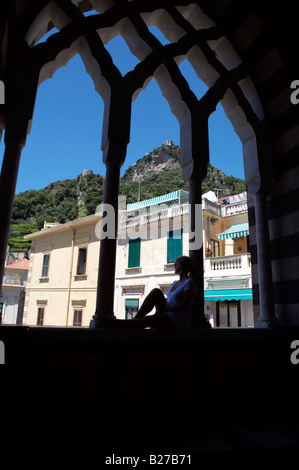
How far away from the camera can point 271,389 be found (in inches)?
133

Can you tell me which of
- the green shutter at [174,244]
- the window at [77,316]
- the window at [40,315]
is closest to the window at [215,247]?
the green shutter at [174,244]

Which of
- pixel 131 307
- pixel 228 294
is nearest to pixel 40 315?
pixel 131 307

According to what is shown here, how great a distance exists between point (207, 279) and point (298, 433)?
1373 cm

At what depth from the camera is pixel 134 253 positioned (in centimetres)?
1723

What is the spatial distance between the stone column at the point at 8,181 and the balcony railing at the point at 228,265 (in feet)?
43.8

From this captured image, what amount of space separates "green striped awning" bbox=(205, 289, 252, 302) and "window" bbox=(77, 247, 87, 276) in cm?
746

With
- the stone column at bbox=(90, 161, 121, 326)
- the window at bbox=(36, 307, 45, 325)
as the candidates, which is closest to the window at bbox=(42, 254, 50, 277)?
the window at bbox=(36, 307, 45, 325)

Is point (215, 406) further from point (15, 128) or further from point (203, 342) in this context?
point (15, 128)

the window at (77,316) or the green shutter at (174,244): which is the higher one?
the green shutter at (174,244)

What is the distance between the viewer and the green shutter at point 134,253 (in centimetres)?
1705

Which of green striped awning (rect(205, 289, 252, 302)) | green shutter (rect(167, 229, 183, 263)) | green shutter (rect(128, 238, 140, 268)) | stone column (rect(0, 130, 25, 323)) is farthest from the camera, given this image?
green shutter (rect(128, 238, 140, 268))

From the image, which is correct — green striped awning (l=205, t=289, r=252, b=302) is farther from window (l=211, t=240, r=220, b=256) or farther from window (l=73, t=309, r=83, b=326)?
window (l=73, t=309, r=83, b=326)

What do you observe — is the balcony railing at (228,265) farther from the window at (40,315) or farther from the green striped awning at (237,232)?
the window at (40,315)

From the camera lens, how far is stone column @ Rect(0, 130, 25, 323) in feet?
8.54
